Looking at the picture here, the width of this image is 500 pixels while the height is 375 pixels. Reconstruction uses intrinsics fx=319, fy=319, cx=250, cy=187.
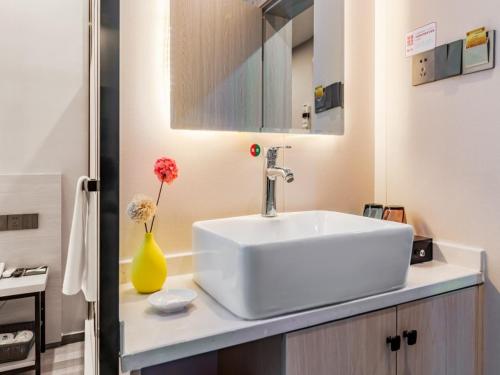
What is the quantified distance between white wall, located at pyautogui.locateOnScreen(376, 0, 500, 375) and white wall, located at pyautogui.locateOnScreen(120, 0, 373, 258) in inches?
4.7

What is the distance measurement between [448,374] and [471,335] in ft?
0.48

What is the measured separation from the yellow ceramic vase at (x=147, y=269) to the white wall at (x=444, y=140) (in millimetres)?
985

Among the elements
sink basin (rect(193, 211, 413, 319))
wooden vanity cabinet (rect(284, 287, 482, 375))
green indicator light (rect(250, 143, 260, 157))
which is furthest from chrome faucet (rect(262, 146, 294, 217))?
Result: wooden vanity cabinet (rect(284, 287, 482, 375))

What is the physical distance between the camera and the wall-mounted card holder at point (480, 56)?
985 mm

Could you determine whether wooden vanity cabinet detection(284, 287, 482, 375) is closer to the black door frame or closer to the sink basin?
the sink basin

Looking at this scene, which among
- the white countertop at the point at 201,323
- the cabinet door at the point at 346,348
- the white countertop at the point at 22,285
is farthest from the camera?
the white countertop at the point at 22,285

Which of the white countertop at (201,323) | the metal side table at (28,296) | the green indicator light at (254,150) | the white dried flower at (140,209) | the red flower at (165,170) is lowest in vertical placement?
the metal side table at (28,296)

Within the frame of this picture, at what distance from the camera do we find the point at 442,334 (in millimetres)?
941

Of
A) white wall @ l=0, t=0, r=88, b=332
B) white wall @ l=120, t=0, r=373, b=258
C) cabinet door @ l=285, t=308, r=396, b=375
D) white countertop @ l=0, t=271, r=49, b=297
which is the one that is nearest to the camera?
cabinet door @ l=285, t=308, r=396, b=375

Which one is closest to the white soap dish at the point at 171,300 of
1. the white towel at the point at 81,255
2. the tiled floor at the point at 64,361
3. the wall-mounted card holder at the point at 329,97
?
the white towel at the point at 81,255

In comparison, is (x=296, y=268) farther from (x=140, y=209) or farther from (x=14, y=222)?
(x=14, y=222)

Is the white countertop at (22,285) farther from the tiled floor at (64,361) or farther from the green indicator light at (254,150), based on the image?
the green indicator light at (254,150)

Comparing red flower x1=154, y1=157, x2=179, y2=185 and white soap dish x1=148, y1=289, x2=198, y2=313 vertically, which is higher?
red flower x1=154, y1=157, x2=179, y2=185

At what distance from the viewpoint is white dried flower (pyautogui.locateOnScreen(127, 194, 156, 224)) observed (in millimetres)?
836
